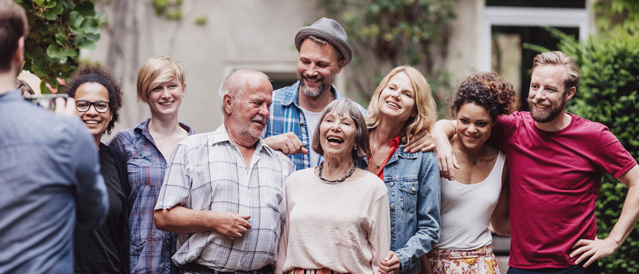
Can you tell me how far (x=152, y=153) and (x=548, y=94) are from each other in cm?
214

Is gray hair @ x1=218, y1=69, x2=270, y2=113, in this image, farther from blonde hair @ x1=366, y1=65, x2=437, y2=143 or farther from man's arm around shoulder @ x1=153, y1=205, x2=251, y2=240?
blonde hair @ x1=366, y1=65, x2=437, y2=143

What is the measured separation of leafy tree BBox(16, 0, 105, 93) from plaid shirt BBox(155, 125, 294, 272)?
1.02 metres

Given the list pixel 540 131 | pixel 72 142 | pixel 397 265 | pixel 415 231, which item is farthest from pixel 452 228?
pixel 72 142

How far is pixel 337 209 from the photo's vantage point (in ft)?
9.71

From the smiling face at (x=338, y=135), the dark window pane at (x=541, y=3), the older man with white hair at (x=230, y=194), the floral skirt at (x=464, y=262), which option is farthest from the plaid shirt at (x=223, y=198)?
the dark window pane at (x=541, y=3)

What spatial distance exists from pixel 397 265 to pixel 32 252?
1636mm

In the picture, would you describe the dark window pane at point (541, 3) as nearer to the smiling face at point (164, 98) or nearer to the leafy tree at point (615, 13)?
the leafy tree at point (615, 13)

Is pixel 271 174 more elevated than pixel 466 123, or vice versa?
pixel 466 123

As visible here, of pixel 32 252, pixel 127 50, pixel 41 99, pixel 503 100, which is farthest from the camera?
pixel 127 50

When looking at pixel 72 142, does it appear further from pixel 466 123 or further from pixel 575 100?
pixel 575 100

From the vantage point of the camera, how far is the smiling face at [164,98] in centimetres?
357

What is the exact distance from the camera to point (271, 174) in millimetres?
3211

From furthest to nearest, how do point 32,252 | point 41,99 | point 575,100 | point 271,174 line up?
point 575,100, point 271,174, point 41,99, point 32,252

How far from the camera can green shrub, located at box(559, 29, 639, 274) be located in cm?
448
